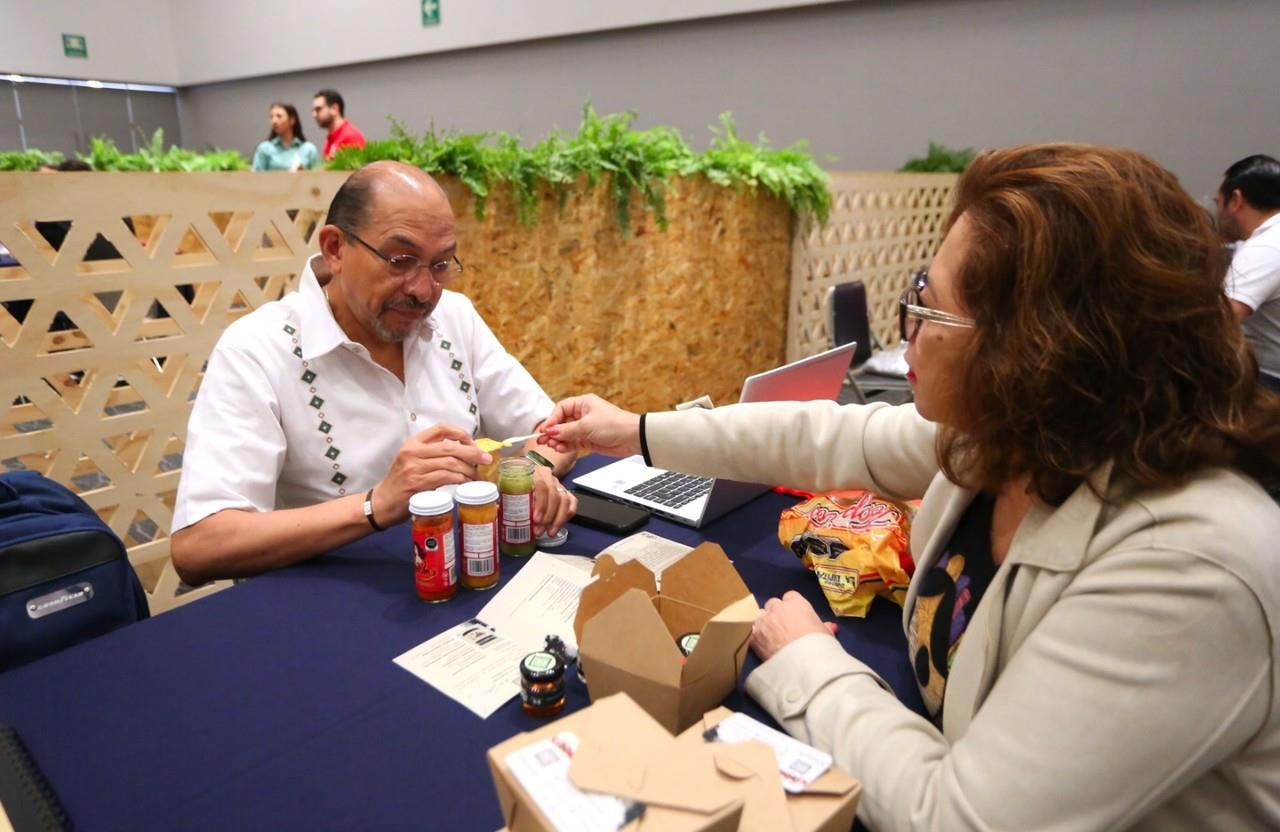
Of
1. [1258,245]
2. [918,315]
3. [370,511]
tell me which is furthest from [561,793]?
[1258,245]

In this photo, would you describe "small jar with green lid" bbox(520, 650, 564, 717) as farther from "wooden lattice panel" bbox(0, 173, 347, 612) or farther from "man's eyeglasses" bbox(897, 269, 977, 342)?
"wooden lattice panel" bbox(0, 173, 347, 612)

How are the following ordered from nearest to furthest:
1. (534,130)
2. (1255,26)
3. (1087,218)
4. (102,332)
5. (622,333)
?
(1087,218), (102,332), (622,333), (1255,26), (534,130)

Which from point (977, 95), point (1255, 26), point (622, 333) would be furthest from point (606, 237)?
point (1255, 26)

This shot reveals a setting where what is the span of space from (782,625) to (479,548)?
53cm

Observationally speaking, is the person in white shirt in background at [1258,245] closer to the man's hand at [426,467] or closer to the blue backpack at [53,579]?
the man's hand at [426,467]

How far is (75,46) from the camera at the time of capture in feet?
38.0

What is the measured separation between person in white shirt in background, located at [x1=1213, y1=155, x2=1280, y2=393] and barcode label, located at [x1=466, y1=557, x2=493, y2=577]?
3230 mm

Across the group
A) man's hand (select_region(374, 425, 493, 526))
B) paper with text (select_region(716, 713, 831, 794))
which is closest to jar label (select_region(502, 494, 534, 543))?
man's hand (select_region(374, 425, 493, 526))

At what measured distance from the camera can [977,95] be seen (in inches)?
248

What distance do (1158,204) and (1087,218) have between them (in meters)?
0.09

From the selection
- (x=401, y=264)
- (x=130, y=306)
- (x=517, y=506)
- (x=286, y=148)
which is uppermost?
(x=286, y=148)

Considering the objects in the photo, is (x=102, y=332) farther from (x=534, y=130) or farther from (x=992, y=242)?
(x=534, y=130)

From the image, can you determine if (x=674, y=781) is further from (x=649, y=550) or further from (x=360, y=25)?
(x=360, y=25)

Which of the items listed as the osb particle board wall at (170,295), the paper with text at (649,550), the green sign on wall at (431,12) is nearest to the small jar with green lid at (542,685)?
the paper with text at (649,550)
